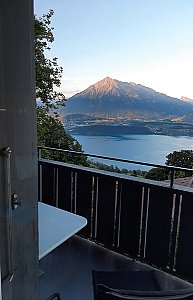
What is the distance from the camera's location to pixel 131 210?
2523 millimetres

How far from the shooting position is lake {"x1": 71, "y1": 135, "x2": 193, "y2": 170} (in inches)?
102

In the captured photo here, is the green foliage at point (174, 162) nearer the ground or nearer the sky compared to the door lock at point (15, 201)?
nearer the ground

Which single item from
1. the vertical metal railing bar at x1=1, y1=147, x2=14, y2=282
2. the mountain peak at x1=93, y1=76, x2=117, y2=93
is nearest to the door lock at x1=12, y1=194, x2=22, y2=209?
the vertical metal railing bar at x1=1, y1=147, x2=14, y2=282

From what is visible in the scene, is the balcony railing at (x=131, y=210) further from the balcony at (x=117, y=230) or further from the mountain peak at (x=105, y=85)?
the mountain peak at (x=105, y=85)

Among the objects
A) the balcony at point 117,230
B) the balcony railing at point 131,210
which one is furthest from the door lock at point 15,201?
the balcony railing at point 131,210

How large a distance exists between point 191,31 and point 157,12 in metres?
0.41

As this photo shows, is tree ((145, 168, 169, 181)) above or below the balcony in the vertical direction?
above

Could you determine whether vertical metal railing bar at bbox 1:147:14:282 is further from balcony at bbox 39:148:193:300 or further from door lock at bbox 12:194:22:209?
balcony at bbox 39:148:193:300

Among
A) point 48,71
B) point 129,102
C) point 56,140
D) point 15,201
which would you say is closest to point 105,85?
point 129,102

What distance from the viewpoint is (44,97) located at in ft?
13.9

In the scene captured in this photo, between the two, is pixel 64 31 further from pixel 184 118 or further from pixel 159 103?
pixel 184 118

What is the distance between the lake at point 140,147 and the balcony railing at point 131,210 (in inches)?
8.7

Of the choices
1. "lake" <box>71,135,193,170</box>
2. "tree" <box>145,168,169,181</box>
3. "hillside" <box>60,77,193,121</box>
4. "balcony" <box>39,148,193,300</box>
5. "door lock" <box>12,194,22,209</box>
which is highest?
"hillside" <box>60,77,193,121</box>

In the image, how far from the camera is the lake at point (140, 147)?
2594 mm
